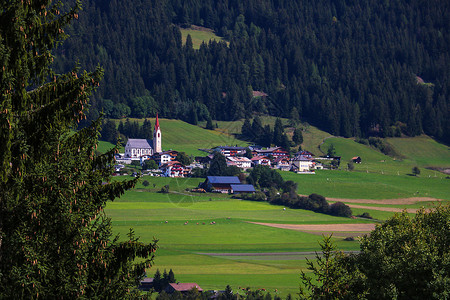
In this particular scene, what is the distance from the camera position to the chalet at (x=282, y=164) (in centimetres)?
17885

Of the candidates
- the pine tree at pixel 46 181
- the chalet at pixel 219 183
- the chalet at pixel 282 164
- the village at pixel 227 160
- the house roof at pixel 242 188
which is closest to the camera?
the pine tree at pixel 46 181

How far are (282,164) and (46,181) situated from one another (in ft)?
553

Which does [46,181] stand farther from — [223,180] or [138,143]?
[138,143]

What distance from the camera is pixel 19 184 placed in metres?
14.4

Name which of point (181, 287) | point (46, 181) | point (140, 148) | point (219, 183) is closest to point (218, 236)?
point (181, 287)

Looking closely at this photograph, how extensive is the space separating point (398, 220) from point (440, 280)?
373 inches

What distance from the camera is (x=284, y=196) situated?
429ft

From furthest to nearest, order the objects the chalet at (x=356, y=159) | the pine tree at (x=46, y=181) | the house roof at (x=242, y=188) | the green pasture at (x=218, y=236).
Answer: the chalet at (x=356, y=159) < the house roof at (x=242, y=188) < the green pasture at (x=218, y=236) < the pine tree at (x=46, y=181)

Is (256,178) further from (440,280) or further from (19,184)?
(19,184)

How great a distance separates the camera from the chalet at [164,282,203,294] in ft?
198

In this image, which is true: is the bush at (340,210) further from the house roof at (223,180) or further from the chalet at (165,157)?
the chalet at (165,157)

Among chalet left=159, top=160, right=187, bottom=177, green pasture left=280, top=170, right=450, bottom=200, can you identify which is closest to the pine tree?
green pasture left=280, top=170, right=450, bottom=200

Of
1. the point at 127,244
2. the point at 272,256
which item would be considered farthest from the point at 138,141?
the point at 127,244

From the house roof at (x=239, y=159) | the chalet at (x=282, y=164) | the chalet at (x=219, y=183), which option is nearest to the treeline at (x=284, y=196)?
the chalet at (x=219, y=183)
